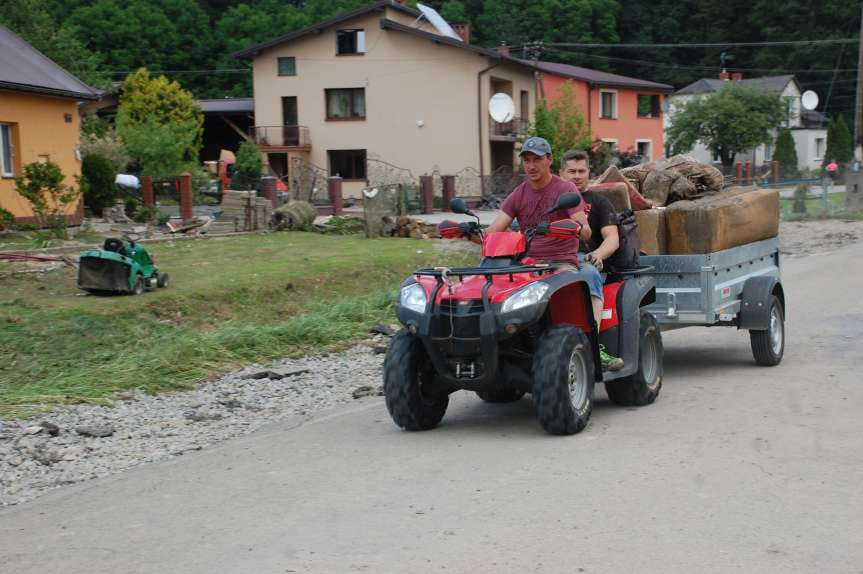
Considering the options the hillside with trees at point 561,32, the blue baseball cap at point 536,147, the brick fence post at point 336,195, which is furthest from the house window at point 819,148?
the blue baseball cap at point 536,147

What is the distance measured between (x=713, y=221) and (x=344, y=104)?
45.1m

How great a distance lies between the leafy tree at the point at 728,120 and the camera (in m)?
63.8

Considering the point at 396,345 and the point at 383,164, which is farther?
the point at 383,164

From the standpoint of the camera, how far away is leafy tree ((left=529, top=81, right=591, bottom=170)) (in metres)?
37.6

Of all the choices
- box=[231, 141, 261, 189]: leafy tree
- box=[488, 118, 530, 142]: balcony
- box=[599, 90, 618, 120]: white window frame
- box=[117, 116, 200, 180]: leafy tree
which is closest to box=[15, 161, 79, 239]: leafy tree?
box=[117, 116, 200, 180]: leafy tree

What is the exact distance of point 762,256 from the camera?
11.0 m

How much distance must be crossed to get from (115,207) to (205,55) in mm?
55516

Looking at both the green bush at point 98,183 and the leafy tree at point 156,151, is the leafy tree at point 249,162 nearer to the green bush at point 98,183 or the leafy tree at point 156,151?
the leafy tree at point 156,151

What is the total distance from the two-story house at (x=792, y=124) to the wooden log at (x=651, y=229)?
217 feet

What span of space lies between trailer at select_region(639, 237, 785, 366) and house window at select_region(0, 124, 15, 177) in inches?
719

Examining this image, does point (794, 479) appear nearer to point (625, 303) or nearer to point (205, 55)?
point (625, 303)

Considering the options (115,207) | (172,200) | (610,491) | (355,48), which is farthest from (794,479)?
(355,48)

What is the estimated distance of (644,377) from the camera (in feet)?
28.0

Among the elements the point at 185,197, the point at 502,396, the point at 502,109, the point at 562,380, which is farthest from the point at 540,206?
the point at 502,109
